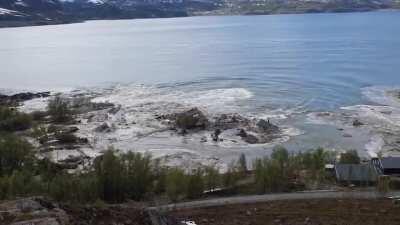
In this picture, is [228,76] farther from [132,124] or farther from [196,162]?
[196,162]

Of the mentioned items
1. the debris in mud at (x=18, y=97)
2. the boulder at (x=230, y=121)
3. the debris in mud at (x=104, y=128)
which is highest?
the boulder at (x=230, y=121)

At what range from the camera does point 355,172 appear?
1070 inches

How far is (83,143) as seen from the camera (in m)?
38.5

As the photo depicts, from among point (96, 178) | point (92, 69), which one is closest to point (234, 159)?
point (96, 178)

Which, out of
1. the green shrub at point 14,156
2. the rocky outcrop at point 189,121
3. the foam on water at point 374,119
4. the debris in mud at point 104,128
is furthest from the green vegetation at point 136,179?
the rocky outcrop at point 189,121

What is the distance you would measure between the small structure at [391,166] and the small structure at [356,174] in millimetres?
758

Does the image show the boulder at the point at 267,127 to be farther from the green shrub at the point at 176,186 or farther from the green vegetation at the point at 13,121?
the green vegetation at the point at 13,121

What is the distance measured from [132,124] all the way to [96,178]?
1925 centimetres

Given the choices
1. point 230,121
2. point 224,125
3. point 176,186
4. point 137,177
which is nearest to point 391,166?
point 176,186

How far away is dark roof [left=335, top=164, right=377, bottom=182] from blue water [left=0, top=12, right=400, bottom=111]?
1945 centimetres

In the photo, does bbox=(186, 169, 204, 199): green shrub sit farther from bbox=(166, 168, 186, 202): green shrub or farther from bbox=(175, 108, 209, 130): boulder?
bbox=(175, 108, 209, 130): boulder

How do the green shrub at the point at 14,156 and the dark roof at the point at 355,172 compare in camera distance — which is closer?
the dark roof at the point at 355,172

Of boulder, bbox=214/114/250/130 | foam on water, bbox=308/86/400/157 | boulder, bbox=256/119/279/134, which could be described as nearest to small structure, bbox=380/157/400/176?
foam on water, bbox=308/86/400/157

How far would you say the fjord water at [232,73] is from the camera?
44.7 metres
